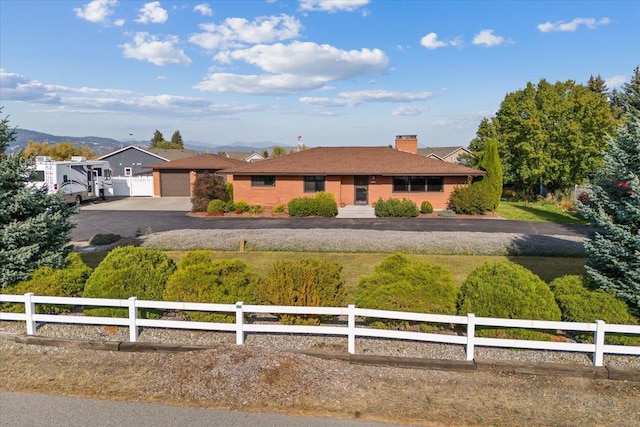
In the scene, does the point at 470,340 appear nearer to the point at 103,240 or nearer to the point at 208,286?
the point at 208,286

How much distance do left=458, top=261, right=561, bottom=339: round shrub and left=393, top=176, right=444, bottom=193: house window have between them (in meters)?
20.5

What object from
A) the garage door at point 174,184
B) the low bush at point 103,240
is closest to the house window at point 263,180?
the garage door at point 174,184

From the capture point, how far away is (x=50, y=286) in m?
8.89

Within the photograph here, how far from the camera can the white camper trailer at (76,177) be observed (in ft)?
99.0

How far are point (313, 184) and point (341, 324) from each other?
20.8 meters

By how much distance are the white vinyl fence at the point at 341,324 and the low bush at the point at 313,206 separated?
17.2 m

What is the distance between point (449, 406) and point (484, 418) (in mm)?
454

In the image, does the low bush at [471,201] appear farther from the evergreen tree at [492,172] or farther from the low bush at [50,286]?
the low bush at [50,286]

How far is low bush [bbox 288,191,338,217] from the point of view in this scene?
26094 millimetres

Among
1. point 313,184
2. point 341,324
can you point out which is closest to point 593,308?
point 341,324

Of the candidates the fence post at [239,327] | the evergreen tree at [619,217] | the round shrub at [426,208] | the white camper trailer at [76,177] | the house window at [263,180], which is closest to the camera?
the evergreen tree at [619,217]

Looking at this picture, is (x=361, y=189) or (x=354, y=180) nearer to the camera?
(x=354, y=180)

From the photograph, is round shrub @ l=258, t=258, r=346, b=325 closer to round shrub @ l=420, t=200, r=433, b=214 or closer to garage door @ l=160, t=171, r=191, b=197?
round shrub @ l=420, t=200, r=433, b=214

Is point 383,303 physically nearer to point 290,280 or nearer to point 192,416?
point 290,280
